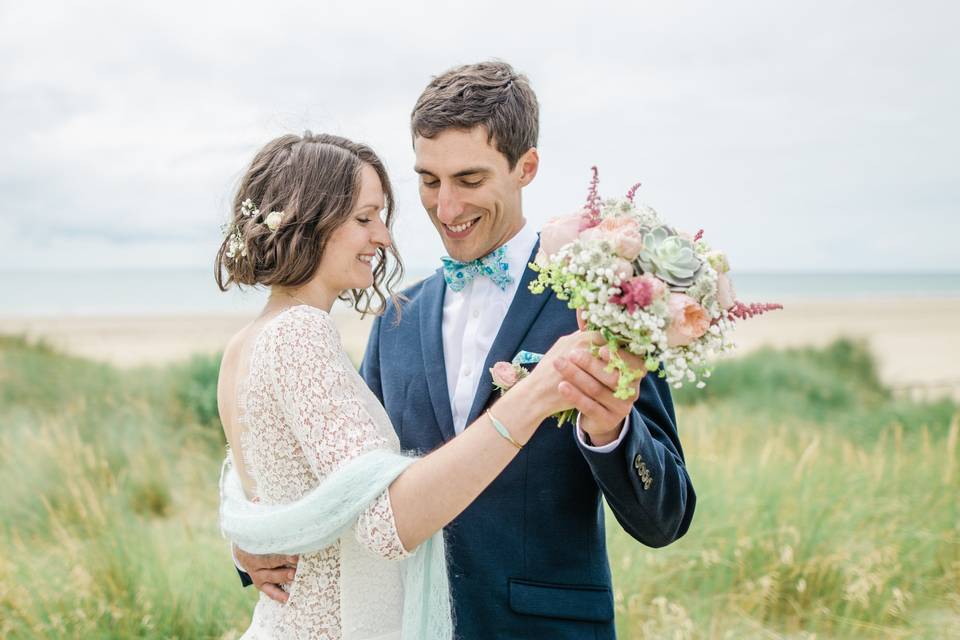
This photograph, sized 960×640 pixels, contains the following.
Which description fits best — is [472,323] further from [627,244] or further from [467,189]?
[627,244]

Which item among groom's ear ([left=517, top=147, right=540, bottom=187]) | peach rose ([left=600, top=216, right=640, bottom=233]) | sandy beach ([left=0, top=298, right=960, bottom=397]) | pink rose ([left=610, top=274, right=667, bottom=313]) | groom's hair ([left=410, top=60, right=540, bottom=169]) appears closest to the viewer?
pink rose ([left=610, top=274, right=667, bottom=313])

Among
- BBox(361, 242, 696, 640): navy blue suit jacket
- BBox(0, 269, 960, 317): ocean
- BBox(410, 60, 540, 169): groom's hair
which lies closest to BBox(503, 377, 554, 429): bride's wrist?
BBox(361, 242, 696, 640): navy blue suit jacket

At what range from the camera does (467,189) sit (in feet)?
10.9

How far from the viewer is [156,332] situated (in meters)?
42.7

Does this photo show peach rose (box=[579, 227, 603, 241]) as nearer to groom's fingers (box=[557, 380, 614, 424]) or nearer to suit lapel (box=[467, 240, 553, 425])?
groom's fingers (box=[557, 380, 614, 424])

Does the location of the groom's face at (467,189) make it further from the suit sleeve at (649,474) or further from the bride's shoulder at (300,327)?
the bride's shoulder at (300,327)

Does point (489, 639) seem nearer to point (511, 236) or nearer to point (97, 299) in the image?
point (511, 236)

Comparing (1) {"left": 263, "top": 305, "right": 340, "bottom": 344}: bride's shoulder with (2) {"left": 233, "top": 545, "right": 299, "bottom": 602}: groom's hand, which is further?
(2) {"left": 233, "top": 545, "right": 299, "bottom": 602}: groom's hand

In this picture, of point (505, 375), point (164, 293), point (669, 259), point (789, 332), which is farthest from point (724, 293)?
point (164, 293)

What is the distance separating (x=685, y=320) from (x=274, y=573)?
1.50 meters

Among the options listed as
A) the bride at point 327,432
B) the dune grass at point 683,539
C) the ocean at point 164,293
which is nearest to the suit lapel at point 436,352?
the bride at point 327,432

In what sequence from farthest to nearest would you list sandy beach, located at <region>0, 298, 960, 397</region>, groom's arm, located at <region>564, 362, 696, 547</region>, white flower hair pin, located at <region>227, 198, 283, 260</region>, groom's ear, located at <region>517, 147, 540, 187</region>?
sandy beach, located at <region>0, 298, 960, 397</region>
groom's ear, located at <region>517, 147, 540, 187</region>
white flower hair pin, located at <region>227, 198, 283, 260</region>
groom's arm, located at <region>564, 362, 696, 547</region>

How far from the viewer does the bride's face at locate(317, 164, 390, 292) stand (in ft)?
8.89

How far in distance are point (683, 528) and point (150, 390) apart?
27.9 feet
